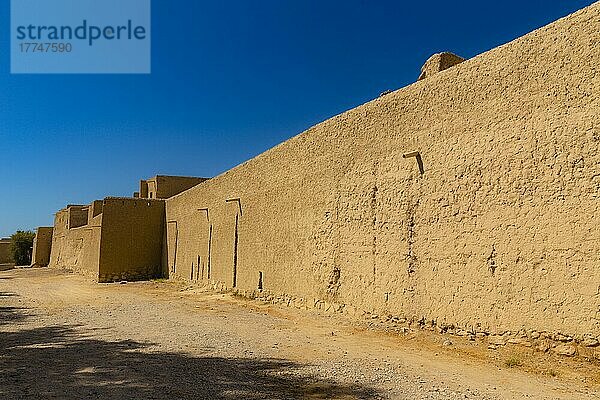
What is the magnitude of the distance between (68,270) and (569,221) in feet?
92.3

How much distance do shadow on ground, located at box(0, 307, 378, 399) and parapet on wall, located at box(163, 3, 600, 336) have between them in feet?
8.56

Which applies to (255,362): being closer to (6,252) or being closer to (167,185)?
(167,185)

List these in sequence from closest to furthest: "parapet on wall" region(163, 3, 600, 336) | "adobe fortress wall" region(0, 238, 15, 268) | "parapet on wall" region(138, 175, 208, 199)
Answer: "parapet on wall" region(163, 3, 600, 336) < "parapet on wall" region(138, 175, 208, 199) < "adobe fortress wall" region(0, 238, 15, 268)

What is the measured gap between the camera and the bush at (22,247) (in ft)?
139

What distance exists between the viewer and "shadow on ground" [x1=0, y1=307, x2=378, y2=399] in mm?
4941

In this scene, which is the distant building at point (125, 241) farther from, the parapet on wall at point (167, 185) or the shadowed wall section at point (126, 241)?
the parapet on wall at point (167, 185)

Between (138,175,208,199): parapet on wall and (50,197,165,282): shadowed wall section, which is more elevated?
(138,175,208,199): parapet on wall

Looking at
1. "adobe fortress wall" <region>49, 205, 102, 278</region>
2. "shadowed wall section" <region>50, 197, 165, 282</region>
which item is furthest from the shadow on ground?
"adobe fortress wall" <region>49, 205, 102, 278</region>

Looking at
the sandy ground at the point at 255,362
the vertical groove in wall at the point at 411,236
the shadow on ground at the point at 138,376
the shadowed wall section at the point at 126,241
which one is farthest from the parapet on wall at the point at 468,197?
the shadowed wall section at the point at 126,241

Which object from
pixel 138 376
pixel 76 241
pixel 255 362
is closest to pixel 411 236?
pixel 255 362

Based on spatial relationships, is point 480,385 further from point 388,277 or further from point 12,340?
point 12,340

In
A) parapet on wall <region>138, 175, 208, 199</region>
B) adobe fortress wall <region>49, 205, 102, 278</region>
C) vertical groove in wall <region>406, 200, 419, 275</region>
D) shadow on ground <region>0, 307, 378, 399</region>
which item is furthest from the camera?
parapet on wall <region>138, 175, 208, 199</region>

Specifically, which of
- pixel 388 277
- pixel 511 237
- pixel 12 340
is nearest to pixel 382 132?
pixel 388 277

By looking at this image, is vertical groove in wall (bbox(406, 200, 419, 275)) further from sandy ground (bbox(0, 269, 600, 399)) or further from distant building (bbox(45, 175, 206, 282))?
distant building (bbox(45, 175, 206, 282))
